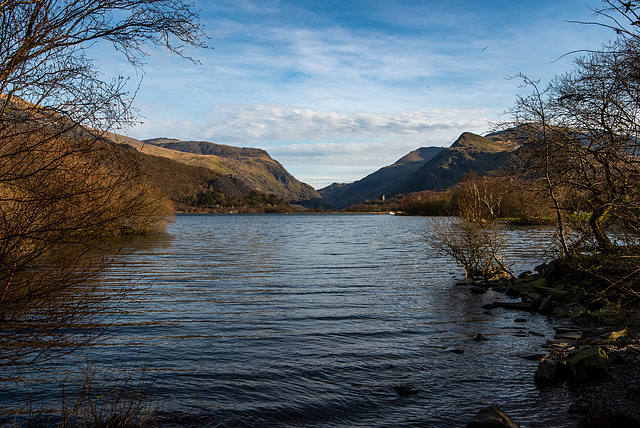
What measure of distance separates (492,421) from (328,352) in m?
5.86

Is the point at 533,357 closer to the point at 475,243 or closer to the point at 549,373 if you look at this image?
the point at 549,373

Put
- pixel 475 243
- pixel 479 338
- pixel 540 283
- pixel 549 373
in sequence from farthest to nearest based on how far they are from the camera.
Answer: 1. pixel 475 243
2. pixel 540 283
3. pixel 479 338
4. pixel 549 373

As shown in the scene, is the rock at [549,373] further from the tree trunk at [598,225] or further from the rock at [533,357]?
the tree trunk at [598,225]

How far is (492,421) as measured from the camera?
6.86 metres

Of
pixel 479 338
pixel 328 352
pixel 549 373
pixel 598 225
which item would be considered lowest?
pixel 328 352

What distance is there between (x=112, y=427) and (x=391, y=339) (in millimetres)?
9123

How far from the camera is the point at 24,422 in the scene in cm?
757

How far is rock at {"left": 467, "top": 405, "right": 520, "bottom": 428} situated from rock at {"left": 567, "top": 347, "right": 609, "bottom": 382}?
3470mm

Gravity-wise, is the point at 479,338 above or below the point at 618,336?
below

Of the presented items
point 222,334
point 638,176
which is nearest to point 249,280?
point 222,334

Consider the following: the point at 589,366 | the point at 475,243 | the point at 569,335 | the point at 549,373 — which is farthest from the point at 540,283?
the point at 549,373

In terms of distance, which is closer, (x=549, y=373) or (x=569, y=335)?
(x=549, y=373)

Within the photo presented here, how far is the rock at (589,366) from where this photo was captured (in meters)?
9.23

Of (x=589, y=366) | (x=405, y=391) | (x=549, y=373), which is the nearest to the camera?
(x=405, y=391)
